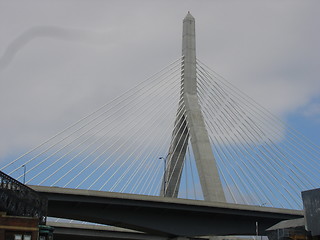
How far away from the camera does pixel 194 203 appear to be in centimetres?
5681

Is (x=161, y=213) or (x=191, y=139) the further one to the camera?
(x=191, y=139)

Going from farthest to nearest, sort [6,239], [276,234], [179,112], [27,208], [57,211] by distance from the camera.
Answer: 1. [179,112]
2. [57,211]
3. [27,208]
4. [6,239]
5. [276,234]

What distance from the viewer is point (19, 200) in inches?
1708

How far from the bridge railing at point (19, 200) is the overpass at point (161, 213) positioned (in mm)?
4071

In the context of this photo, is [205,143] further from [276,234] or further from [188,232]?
[276,234]

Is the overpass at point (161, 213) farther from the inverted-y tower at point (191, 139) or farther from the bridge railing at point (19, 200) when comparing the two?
the bridge railing at point (19, 200)

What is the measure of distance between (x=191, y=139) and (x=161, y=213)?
716 centimetres

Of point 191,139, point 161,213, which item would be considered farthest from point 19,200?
point 191,139

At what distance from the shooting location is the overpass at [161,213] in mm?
53031

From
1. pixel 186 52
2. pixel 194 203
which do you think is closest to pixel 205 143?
pixel 194 203

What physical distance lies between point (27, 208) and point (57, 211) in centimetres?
923

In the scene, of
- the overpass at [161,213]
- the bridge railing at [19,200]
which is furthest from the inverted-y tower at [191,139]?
the bridge railing at [19,200]

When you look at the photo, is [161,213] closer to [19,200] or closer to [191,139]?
[191,139]

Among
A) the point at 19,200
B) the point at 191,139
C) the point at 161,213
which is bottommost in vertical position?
the point at 19,200
